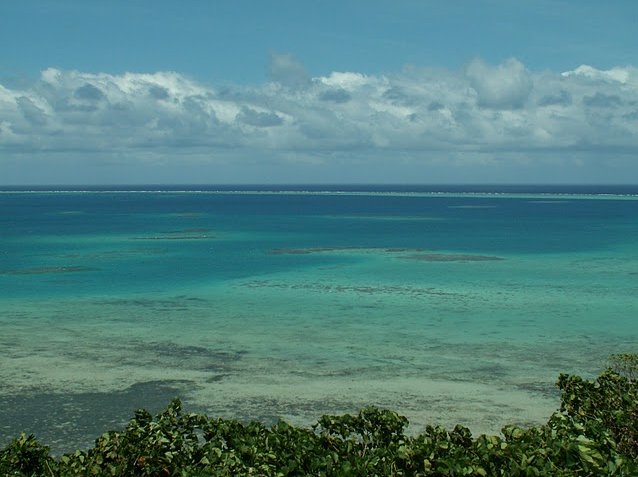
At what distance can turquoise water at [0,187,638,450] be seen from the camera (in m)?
19.6

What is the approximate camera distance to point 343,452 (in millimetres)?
9711

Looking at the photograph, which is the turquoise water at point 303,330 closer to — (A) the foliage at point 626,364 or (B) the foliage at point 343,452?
(A) the foliage at point 626,364

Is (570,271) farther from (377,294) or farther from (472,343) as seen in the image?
(472,343)

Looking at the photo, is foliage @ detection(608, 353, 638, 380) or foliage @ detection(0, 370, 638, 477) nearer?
foliage @ detection(0, 370, 638, 477)

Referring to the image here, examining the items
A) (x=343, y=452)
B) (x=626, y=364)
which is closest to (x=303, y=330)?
(x=626, y=364)

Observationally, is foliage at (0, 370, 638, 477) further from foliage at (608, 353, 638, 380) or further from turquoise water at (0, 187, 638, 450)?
turquoise water at (0, 187, 638, 450)

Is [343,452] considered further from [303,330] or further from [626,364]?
[303,330]

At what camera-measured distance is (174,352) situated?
2488cm

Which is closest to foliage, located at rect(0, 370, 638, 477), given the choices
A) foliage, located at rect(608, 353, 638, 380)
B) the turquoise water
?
foliage, located at rect(608, 353, 638, 380)

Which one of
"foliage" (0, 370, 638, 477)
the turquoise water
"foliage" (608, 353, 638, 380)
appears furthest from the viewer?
the turquoise water

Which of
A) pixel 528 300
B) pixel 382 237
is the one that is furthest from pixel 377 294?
pixel 382 237

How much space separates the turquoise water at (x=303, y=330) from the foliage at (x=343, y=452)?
7349 millimetres

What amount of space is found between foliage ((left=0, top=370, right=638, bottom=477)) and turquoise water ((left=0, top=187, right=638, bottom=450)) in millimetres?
7349

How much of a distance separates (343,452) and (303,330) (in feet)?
61.2
